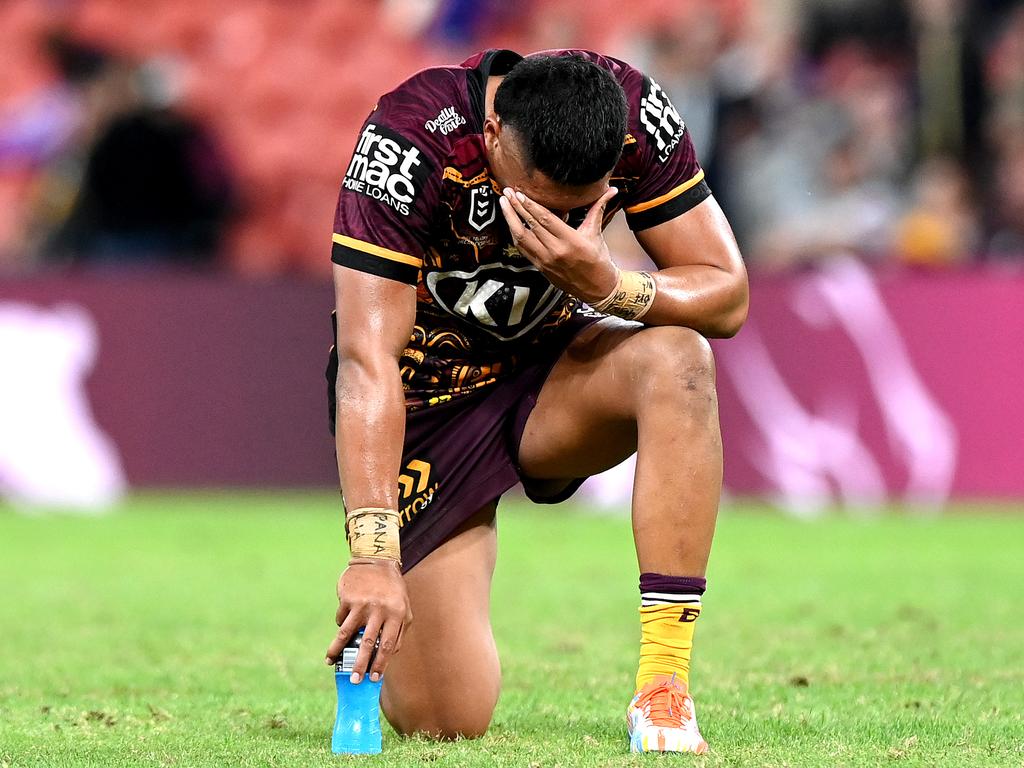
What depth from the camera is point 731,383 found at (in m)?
11.0

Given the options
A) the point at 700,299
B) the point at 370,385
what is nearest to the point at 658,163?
the point at 700,299

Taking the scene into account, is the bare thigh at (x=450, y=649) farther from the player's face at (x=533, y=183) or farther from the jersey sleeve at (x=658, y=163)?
the player's face at (x=533, y=183)

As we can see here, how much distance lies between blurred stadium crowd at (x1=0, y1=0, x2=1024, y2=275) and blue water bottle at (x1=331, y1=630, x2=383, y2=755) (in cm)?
804

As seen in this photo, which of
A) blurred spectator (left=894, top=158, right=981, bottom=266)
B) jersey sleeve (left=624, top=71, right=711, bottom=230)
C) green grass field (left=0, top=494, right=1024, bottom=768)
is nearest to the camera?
green grass field (left=0, top=494, right=1024, bottom=768)

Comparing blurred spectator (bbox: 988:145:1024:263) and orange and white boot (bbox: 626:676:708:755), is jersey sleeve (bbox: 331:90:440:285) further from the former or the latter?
blurred spectator (bbox: 988:145:1024:263)

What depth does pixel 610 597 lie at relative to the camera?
7.41 meters

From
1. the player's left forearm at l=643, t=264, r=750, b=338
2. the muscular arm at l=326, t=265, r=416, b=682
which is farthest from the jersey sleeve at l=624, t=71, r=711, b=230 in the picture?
the muscular arm at l=326, t=265, r=416, b=682

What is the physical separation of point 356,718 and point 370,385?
2.63 feet

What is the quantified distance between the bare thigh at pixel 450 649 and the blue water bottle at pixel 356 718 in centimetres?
49

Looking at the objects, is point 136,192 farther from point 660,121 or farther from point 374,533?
point 374,533

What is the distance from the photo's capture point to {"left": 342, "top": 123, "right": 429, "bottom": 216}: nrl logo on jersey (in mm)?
4195

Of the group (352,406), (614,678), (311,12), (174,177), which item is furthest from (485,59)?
(311,12)

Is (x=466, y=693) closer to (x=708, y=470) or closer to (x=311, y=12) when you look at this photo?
(x=708, y=470)

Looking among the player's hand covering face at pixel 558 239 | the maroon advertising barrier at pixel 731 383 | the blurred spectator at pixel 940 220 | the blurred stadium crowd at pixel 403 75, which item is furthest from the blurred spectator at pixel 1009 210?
the player's hand covering face at pixel 558 239
